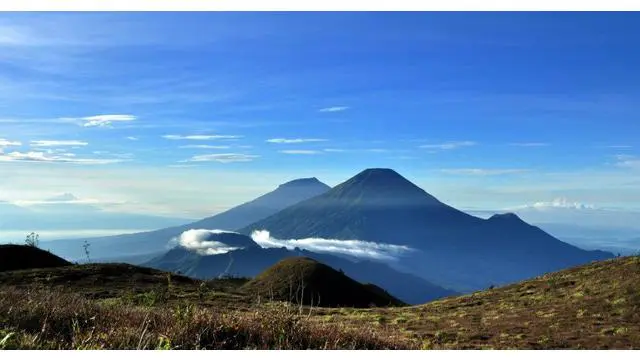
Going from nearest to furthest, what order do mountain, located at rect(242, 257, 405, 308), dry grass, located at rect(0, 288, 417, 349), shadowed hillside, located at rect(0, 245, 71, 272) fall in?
1. dry grass, located at rect(0, 288, 417, 349)
2. shadowed hillside, located at rect(0, 245, 71, 272)
3. mountain, located at rect(242, 257, 405, 308)

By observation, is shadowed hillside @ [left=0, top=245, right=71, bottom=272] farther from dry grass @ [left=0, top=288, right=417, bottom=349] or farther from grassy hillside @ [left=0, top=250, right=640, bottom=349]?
dry grass @ [left=0, top=288, right=417, bottom=349]

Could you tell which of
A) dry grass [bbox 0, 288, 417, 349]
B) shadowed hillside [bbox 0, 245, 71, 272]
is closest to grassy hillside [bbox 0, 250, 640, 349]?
dry grass [bbox 0, 288, 417, 349]

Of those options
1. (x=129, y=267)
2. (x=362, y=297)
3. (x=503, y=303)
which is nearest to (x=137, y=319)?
(x=503, y=303)

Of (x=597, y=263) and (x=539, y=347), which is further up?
(x=597, y=263)

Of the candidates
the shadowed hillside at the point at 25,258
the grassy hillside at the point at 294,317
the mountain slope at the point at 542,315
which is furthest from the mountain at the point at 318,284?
the shadowed hillside at the point at 25,258

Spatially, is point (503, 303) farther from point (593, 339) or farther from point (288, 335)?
point (288, 335)

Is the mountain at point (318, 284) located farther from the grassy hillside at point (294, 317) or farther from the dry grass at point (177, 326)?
the dry grass at point (177, 326)
